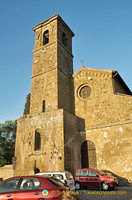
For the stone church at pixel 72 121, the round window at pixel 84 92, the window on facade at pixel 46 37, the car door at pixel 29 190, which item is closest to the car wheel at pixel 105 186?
the stone church at pixel 72 121

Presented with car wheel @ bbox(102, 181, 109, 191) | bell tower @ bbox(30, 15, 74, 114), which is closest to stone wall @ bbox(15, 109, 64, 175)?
bell tower @ bbox(30, 15, 74, 114)

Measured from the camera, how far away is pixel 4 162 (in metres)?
29.2

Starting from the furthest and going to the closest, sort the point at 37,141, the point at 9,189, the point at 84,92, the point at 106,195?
the point at 84,92 < the point at 37,141 < the point at 106,195 < the point at 9,189

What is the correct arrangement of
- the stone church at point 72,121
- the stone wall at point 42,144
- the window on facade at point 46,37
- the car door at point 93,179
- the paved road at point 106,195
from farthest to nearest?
the window on facade at point 46,37 → the stone church at point 72,121 → the stone wall at point 42,144 → the car door at point 93,179 → the paved road at point 106,195

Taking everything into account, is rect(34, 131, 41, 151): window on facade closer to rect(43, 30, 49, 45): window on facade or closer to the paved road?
the paved road

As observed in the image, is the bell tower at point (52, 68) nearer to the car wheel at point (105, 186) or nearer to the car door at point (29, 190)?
the car wheel at point (105, 186)

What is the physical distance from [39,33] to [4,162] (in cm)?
2110

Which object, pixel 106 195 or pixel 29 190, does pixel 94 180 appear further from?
pixel 29 190

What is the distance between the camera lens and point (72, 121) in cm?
1722

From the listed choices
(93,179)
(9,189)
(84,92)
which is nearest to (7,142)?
(84,92)

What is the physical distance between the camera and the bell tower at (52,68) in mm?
18609

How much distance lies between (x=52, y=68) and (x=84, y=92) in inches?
176

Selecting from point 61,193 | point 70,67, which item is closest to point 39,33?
point 70,67

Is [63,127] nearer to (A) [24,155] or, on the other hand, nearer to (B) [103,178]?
(A) [24,155]
